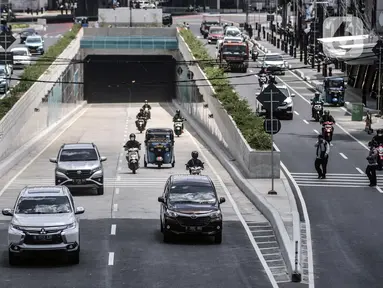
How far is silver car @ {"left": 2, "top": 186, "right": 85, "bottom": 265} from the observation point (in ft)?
83.9

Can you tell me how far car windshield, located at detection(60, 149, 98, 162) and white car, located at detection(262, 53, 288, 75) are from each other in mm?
50819

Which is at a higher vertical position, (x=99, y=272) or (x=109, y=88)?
(x=99, y=272)

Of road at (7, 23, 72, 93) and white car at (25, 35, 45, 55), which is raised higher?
white car at (25, 35, 45, 55)

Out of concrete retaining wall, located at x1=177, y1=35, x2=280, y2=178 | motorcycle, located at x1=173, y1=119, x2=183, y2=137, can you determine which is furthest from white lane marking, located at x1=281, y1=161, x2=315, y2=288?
motorcycle, located at x1=173, y1=119, x2=183, y2=137

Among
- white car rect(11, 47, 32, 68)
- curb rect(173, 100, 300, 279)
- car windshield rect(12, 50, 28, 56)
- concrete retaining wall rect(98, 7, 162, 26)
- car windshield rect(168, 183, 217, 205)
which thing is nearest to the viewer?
curb rect(173, 100, 300, 279)

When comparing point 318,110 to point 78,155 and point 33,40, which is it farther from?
point 33,40

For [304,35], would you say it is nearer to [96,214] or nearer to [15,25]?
[15,25]

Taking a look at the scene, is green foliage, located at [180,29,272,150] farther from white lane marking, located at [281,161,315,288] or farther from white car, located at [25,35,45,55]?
white car, located at [25,35,45,55]

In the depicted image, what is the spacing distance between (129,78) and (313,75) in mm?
27467

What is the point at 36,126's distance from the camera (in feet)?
204

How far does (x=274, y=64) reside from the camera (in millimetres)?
92000

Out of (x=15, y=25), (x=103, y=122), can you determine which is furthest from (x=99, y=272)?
(x=15, y=25)

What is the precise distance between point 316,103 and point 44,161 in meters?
19.2

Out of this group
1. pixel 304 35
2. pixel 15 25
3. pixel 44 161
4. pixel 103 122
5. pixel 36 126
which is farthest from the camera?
pixel 15 25
